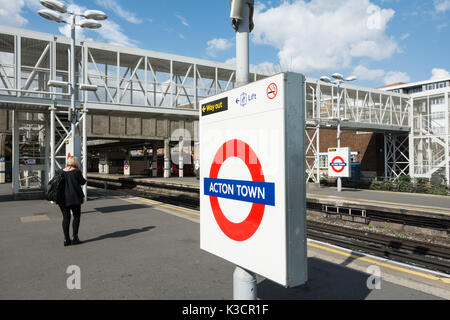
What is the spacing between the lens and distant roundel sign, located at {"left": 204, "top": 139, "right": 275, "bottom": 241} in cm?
215

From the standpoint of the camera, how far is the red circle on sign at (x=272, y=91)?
2.08 metres

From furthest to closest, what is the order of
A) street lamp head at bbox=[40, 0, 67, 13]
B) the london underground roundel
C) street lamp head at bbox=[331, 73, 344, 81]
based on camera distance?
street lamp head at bbox=[331, 73, 344, 81]
the london underground roundel
street lamp head at bbox=[40, 0, 67, 13]

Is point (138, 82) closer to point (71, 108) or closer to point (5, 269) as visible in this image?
point (71, 108)

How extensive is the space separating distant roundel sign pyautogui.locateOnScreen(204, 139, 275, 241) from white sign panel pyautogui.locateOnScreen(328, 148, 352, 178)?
1647 centimetres

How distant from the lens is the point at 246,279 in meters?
2.40

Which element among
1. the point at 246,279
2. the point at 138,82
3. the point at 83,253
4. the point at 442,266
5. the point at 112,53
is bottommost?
the point at 442,266

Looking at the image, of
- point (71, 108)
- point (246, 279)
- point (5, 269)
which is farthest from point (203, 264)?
point (71, 108)

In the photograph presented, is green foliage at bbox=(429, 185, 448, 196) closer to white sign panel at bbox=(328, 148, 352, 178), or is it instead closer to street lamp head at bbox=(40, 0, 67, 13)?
white sign panel at bbox=(328, 148, 352, 178)

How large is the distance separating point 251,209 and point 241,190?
163mm

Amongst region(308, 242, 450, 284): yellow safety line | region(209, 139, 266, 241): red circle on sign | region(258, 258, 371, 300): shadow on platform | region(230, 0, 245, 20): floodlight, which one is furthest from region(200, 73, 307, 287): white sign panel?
region(308, 242, 450, 284): yellow safety line

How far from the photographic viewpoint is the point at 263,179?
6.97ft

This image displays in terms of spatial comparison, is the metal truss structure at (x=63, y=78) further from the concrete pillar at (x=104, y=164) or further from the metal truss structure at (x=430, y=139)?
the concrete pillar at (x=104, y=164)

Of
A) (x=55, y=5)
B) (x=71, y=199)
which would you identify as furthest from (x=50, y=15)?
(x=71, y=199)

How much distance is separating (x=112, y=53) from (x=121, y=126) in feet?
A: 49.2
